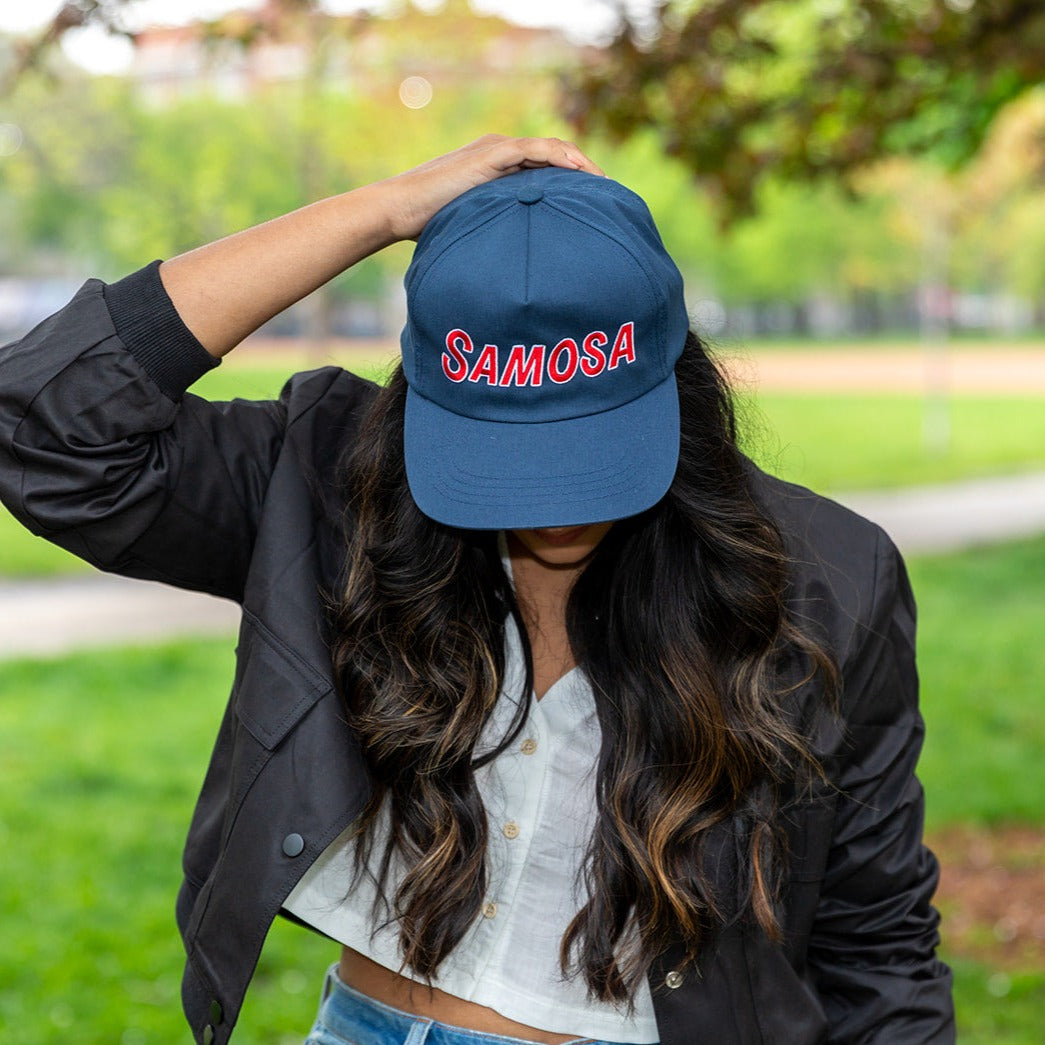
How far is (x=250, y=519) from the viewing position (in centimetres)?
187

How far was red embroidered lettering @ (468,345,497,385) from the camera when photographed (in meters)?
1.60

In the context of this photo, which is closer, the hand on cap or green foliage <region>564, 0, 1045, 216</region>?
the hand on cap

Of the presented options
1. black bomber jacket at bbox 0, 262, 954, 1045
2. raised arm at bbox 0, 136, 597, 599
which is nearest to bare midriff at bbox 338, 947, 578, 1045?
black bomber jacket at bbox 0, 262, 954, 1045

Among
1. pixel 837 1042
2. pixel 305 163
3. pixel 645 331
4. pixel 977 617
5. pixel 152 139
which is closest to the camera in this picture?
pixel 645 331

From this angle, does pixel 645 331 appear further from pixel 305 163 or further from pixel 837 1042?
pixel 305 163

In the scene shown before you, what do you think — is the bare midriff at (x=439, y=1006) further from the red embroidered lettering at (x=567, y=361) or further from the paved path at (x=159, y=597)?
the paved path at (x=159, y=597)

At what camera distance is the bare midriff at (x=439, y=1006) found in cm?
175

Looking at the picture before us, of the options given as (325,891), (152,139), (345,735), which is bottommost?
(152,139)

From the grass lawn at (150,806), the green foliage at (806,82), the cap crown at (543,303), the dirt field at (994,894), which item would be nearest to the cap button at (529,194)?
the cap crown at (543,303)

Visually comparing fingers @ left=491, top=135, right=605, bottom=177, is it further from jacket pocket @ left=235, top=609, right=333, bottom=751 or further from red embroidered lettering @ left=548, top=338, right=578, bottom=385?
jacket pocket @ left=235, top=609, right=333, bottom=751

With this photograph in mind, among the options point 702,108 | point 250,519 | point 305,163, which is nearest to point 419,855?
point 250,519

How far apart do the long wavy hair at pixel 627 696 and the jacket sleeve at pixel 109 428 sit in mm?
228

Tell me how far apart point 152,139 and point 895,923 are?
17256mm

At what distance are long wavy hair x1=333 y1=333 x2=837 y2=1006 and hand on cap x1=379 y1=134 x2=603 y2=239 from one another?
0.22m
